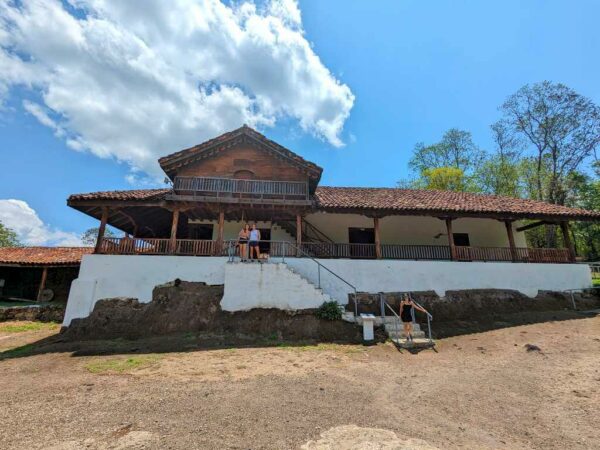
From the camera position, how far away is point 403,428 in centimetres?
511

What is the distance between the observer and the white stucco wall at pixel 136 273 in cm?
1248

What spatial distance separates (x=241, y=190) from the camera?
1452 centimetres

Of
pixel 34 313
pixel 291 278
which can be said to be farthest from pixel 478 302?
pixel 34 313

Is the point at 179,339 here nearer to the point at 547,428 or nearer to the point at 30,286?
the point at 547,428

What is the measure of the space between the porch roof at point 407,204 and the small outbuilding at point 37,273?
7.84 meters

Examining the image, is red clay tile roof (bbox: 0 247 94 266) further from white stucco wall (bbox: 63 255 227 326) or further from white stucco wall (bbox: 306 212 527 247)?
white stucco wall (bbox: 306 212 527 247)

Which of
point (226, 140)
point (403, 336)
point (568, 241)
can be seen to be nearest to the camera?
point (403, 336)

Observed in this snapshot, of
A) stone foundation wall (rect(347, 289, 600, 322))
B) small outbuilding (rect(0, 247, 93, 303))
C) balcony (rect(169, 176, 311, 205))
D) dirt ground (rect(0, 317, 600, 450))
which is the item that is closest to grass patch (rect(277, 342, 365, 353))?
dirt ground (rect(0, 317, 600, 450))

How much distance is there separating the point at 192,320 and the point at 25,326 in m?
9.66

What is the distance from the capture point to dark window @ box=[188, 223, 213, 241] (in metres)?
17.4

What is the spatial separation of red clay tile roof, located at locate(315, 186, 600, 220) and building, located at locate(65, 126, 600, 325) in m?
0.08

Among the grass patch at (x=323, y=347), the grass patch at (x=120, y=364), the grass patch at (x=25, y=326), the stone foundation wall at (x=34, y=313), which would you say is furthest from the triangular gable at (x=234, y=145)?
the stone foundation wall at (x=34, y=313)

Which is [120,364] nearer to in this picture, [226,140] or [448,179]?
[226,140]

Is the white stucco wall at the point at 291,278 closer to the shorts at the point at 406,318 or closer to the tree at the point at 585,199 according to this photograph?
the shorts at the point at 406,318
